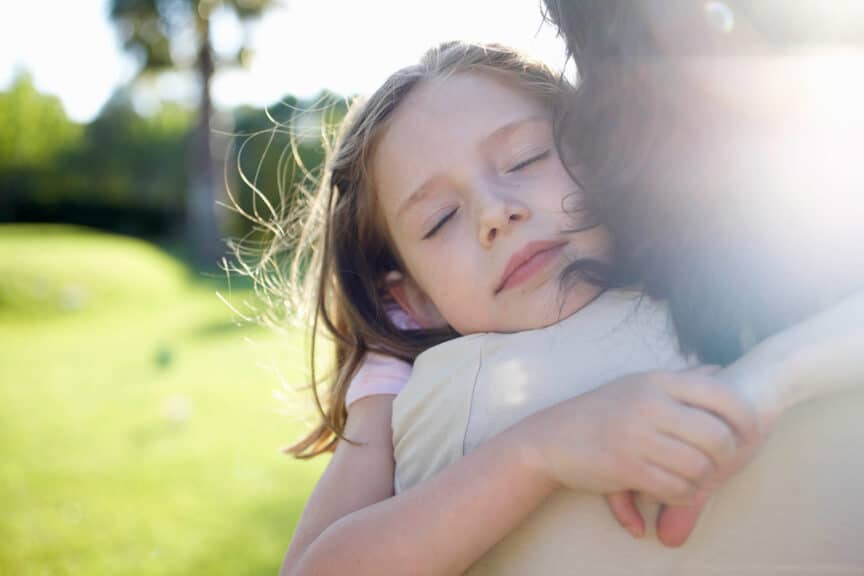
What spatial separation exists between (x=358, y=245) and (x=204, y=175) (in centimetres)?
1790

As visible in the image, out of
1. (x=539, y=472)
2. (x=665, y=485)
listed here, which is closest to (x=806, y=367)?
(x=665, y=485)

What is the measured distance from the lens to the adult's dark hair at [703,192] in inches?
42.4

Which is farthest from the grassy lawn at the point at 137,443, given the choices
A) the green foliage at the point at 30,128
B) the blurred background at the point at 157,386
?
the green foliage at the point at 30,128

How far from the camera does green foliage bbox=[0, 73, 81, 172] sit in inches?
1180

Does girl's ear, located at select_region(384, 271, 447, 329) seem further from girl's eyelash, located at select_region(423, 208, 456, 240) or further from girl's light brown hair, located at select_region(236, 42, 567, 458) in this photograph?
girl's eyelash, located at select_region(423, 208, 456, 240)

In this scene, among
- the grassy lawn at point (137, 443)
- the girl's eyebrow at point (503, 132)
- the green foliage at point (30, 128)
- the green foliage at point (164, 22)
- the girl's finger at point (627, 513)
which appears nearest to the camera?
the girl's finger at point (627, 513)

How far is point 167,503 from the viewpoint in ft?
12.9

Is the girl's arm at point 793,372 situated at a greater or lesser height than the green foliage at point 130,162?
greater

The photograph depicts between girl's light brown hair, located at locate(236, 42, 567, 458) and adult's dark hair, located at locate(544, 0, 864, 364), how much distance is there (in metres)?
0.47

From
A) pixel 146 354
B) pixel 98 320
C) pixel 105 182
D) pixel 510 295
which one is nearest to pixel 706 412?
pixel 510 295

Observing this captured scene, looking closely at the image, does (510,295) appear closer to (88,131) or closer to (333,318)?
(333,318)

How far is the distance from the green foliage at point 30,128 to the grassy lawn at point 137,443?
22.1 meters

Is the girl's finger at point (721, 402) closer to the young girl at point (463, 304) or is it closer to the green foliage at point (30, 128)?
the young girl at point (463, 304)

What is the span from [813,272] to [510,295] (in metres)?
0.53
